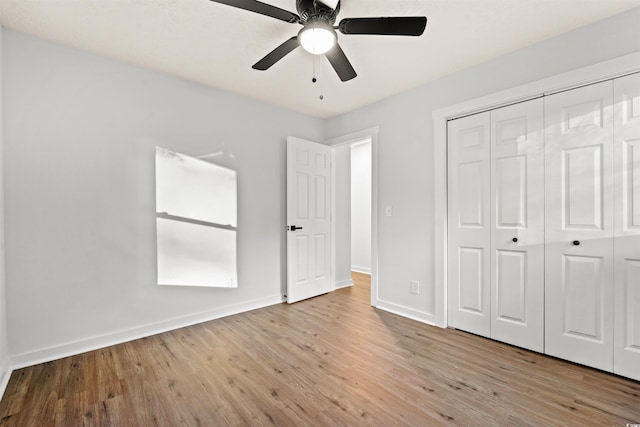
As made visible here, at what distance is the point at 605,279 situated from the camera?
2105 millimetres

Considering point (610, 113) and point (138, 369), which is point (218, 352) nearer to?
point (138, 369)

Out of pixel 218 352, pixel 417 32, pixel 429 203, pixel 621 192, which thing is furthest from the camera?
pixel 429 203

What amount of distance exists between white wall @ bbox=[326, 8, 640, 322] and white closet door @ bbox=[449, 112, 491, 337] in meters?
0.20

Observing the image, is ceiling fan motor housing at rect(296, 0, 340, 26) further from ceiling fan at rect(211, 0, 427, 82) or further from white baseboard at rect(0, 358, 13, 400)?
white baseboard at rect(0, 358, 13, 400)

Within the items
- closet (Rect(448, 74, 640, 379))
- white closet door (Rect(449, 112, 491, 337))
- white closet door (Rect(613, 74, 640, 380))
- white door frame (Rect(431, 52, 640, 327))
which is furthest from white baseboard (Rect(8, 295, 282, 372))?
white closet door (Rect(613, 74, 640, 380))

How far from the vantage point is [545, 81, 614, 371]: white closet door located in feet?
6.89

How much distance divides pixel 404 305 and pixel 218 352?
6.51ft

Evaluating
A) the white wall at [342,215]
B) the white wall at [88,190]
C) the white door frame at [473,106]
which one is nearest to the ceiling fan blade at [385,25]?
the white door frame at [473,106]

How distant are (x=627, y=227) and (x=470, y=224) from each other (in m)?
1.04

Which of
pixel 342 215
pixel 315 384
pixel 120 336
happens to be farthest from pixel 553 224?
pixel 120 336

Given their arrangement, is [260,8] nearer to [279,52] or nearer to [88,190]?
[279,52]

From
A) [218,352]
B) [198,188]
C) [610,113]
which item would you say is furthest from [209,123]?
[610,113]

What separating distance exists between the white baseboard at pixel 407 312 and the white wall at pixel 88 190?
178cm

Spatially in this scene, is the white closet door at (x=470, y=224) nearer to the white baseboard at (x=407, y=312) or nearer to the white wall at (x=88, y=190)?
the white baseboard at (x=407, y=312)
